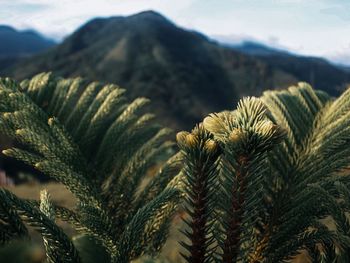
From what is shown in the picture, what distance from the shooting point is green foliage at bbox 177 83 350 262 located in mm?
2371

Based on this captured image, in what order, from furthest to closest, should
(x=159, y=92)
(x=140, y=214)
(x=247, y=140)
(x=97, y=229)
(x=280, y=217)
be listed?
(x=159, y=92)
(x=280, y=217)
(x=97, y=229)
(x=140, y=214)
(x=247, y=140)

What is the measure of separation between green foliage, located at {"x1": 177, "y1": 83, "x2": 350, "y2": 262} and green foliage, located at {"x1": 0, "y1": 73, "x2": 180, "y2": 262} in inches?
21.7

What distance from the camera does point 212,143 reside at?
7.57ft

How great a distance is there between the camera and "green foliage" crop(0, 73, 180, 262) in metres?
3.23

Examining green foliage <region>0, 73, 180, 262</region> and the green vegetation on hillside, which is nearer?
the green vegetation on hillside

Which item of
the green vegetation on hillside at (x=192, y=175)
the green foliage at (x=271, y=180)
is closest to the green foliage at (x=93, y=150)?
the green vegetation on hillside at (x=192, y=175)

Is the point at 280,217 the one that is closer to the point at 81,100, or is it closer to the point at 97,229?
the point at 97,229

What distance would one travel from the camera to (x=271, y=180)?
151 inches

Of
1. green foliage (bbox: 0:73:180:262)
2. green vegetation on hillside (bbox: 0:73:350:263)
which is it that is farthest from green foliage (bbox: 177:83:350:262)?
green foliage (bbox: 0:73:180:262)

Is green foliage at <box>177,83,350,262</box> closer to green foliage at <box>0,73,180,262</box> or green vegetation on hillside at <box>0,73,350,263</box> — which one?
green vegetation on hillside at <box>0,73,350,263</box>

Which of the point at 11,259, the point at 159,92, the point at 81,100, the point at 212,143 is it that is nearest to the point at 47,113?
the point at 81,100

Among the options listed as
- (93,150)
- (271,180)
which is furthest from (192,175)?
(93,150)

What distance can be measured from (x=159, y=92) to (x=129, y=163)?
163039 mm

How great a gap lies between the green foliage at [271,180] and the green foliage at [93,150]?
55cm
